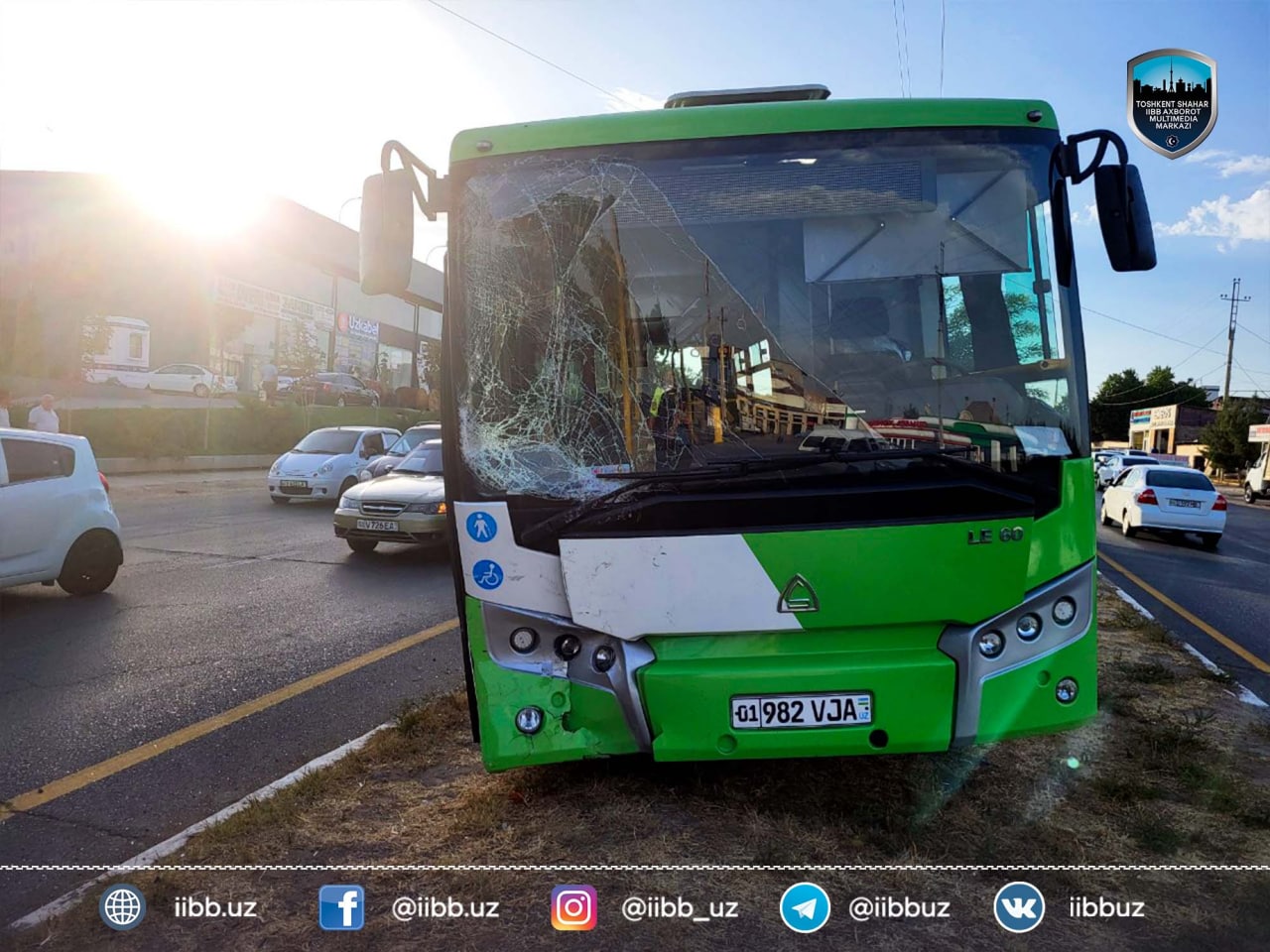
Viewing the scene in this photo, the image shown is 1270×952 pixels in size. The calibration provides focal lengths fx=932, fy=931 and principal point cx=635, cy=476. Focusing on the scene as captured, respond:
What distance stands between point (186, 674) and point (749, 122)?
15.9 ft

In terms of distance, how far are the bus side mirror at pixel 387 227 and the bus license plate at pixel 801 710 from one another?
7.31ft

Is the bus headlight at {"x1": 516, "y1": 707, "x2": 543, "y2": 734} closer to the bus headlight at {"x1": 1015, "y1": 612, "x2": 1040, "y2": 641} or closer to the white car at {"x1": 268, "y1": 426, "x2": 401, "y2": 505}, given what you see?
the bus headlight at {"x1": 1015, "y1": 612, "x2": 1040, "y2": 641}

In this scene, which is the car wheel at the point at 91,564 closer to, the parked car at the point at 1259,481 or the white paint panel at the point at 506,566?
the white paint panel at the point at 506,566

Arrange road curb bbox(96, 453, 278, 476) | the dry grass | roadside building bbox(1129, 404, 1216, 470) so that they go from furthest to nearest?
1. roadside building bbox(1129, 404, 1216, 470)
2. road curb bbox(96, 453, 278, 476)
3. the dry grass

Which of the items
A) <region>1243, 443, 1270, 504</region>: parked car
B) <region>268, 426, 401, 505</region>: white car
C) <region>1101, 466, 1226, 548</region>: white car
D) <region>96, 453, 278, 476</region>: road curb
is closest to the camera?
<region>1101, 466, 1226, 548</region>: white car

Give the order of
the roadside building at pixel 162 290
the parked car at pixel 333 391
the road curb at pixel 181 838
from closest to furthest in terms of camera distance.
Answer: the road curb at pixel 181 838 < the roadside building at pixel 162 290 < the parked car at pixel 333 391

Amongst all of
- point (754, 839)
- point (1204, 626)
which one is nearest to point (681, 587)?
point (754, 839)

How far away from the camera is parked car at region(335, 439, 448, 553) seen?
428 inches

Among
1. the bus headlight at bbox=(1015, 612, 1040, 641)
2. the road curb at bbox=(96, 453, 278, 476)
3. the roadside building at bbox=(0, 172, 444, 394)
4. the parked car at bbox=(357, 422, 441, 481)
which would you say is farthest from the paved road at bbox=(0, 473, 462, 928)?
the roadside building at bbox=(0, 172, 444, 394)

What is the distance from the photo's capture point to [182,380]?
3819 cm

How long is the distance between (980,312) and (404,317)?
65698mm

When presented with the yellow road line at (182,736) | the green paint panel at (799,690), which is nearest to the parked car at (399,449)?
the yellow road line at (182,736)

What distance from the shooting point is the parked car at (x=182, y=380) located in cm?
3781

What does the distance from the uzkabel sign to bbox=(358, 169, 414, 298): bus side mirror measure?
166 feet
